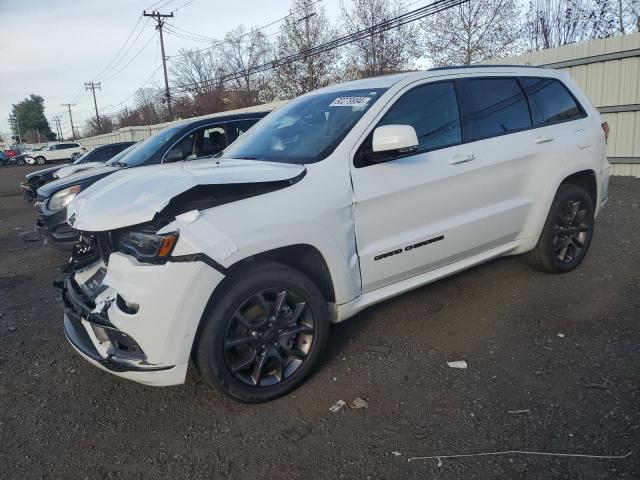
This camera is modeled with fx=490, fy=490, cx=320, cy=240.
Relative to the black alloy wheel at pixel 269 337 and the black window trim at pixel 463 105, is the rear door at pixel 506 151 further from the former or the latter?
the black alloy wheel at pixel 269 337

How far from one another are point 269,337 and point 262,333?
55 mm

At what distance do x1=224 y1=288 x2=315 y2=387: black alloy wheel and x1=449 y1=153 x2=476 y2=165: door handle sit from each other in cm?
156

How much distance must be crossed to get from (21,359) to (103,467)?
5.97 feet

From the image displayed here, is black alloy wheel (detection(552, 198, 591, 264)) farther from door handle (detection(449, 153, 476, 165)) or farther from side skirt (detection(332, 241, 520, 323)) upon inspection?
door handle (detection(449, 153, 476, 165))

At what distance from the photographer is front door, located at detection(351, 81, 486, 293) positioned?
320cm

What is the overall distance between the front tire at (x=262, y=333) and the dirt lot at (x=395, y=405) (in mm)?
172

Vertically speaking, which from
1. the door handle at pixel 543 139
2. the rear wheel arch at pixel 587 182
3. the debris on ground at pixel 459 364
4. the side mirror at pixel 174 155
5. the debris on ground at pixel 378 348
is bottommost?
the debris on ground at pixel 459 364

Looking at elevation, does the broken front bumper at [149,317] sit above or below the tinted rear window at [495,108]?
below

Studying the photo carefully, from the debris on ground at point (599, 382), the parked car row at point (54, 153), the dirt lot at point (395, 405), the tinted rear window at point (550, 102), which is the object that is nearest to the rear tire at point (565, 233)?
the dirt lot at point (395, 405)

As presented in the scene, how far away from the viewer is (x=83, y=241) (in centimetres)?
339

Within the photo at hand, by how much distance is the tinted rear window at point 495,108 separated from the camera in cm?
387

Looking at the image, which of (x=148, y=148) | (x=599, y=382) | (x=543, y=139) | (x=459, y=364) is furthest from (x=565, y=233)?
(x=148, y=148)

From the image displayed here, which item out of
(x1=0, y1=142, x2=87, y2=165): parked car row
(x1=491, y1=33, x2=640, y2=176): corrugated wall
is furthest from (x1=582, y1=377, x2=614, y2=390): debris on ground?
A: (x1=0, y1=142, x2=87, y2=165): parked car row

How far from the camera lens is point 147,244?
103 inches
